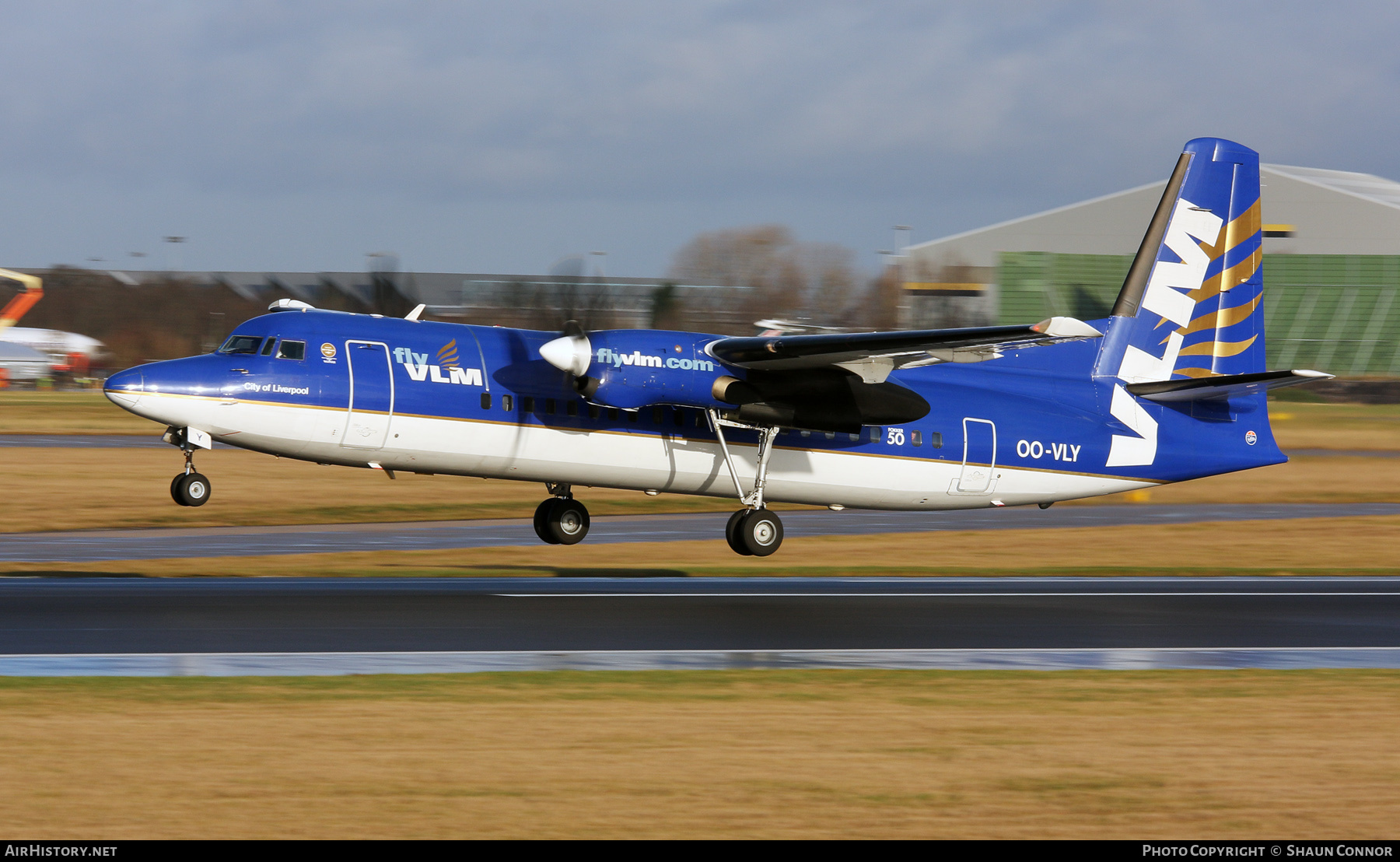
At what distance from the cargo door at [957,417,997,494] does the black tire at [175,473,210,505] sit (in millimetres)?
12134

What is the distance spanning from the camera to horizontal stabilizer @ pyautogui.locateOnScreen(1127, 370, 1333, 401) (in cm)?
2234

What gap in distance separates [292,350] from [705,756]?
37.9ft

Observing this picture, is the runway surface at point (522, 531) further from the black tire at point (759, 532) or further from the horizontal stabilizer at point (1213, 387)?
the black tire at point (759, 532)

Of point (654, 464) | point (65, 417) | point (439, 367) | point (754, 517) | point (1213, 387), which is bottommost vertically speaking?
point (65, 417)

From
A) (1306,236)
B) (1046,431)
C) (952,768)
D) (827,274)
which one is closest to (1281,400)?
(1306,236)

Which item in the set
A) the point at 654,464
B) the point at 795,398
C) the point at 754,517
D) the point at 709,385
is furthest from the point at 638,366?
the point at 754,517

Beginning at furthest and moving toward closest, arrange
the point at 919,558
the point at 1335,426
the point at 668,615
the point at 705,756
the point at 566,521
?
1. the point at 1335,426
2. the point at 919,558
3. the point at 566,521
4. the point at 668,615
5. the point at 705,756

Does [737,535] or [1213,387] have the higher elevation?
[1213,387]

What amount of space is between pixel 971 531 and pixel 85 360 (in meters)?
88.8

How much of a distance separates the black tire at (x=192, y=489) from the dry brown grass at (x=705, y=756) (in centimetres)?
756

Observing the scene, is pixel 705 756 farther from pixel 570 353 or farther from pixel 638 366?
pixel 638 366

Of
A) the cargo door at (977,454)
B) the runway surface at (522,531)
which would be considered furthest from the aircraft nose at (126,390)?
the cargo door at (977,454)

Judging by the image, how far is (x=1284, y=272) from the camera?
305ft

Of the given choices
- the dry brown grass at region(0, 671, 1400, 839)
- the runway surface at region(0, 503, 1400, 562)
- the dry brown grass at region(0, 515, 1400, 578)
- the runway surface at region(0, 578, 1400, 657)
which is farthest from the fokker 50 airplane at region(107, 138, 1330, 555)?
the runway surface at region(0, 503, 1400, 562)
